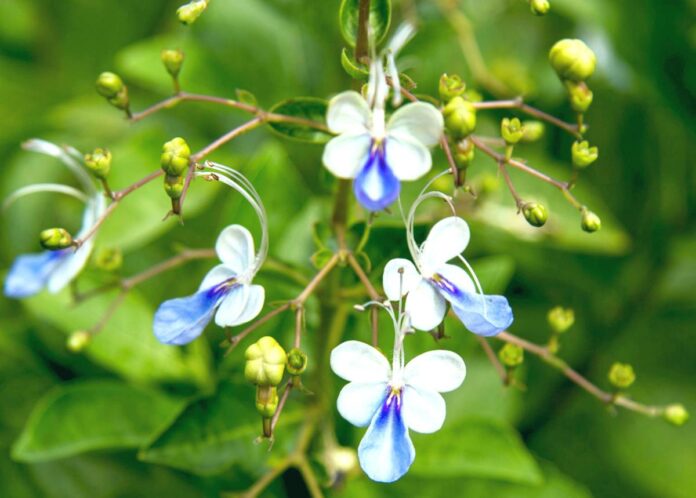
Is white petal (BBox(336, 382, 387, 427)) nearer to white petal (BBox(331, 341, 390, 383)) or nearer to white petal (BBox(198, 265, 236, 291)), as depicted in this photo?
white petal (BBox(331, 341, 390, 383))

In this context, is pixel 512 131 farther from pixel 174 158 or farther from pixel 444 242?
pixel 174 158

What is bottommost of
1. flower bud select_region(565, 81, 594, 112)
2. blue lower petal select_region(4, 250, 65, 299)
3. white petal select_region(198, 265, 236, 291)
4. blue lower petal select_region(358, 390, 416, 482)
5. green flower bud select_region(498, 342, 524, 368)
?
blue lower petal select_region(4, 250, 65, 299)

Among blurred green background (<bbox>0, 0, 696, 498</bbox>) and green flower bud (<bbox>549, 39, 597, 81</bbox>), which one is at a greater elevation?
green flower bud (<bbox>549, 39, 597, 81</bbox>)

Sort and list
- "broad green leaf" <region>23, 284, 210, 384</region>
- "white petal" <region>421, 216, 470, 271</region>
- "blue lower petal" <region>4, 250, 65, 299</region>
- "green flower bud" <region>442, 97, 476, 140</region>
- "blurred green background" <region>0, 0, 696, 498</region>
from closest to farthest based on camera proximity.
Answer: "green flower bud" <region>442, 97, 476, 140</region>, "white petal" <region>421, 216, 470, 271</region>, "blue lower petal" <region>4, 250, 65, 299</region>, "blurred green background" <region>0, 0, 696, 498</region>, "broad green leaf" <region>23, 284, 210, 384</region>

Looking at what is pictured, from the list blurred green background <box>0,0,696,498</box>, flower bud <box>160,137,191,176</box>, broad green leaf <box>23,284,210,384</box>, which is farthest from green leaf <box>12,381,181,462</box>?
flower bud <box>160,137,191,176</box>

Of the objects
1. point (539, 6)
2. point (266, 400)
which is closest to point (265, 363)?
point (266, 400)

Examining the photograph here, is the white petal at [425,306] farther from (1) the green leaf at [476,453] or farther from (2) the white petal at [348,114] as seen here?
(1) the green leaf at [476,453]
